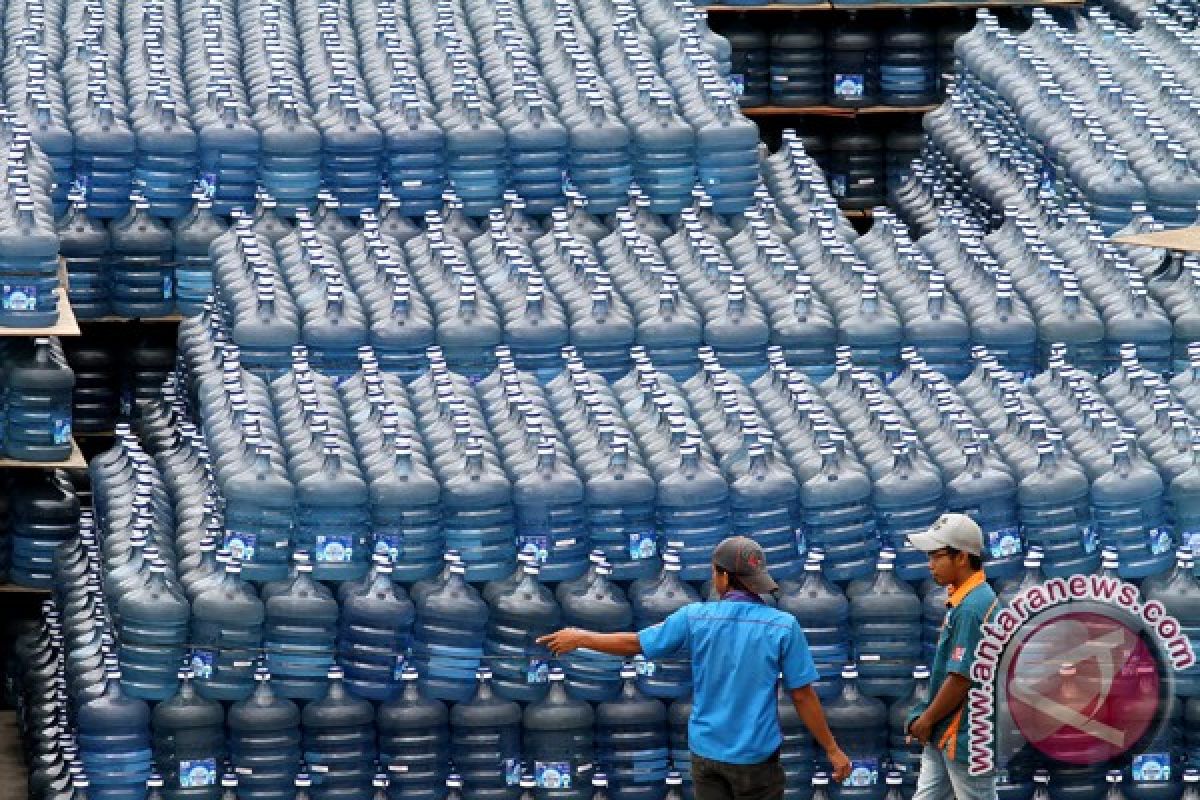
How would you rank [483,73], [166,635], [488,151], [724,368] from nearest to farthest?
[166,635]
[724,368]
[488,151]
[483,73]

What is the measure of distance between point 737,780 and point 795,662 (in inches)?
17.8

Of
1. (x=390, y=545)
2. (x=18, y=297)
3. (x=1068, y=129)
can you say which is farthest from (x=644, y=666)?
(x=1068, y=129)

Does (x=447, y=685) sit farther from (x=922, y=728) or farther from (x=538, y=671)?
(x=922, y=728)

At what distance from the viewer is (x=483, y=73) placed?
17.8 metres

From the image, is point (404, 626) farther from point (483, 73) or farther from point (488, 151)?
point (483, 73)

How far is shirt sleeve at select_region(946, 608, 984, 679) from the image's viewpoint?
454 inches

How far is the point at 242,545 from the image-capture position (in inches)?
537

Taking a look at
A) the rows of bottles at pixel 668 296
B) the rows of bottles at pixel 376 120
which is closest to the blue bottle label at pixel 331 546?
the rows of bottles at pixel 668 296

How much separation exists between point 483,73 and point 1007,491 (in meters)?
4.80

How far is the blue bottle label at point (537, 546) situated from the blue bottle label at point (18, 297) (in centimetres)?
244

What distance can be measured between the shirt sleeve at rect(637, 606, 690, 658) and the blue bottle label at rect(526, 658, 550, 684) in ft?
7.59

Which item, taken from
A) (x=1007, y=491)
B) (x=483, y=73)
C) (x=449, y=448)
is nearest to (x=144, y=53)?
(x=483, y=73)

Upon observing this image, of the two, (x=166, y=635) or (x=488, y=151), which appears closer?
(x=166, y=635)

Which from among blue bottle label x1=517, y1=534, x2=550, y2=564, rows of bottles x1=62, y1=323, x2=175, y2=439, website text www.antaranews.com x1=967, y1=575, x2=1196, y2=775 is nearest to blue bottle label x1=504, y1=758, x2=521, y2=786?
blue bottle label x1=517, y1=534, x2=550, y2=564
